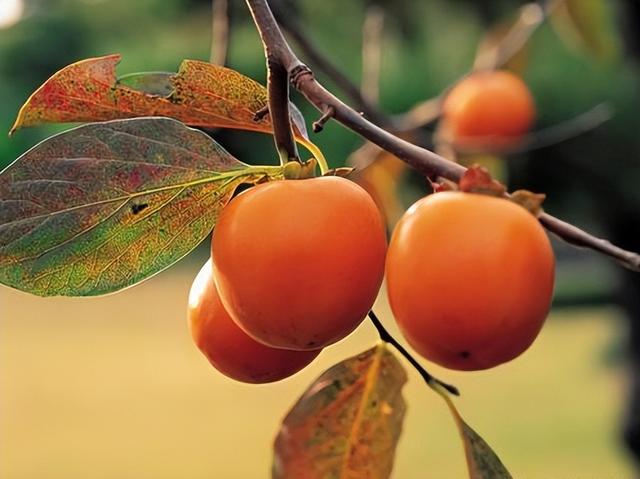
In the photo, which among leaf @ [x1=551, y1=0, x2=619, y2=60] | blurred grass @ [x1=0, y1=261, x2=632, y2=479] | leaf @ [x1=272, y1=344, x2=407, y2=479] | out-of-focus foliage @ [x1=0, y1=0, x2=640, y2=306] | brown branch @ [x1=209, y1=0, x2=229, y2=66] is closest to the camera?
leaf @ [x1=272, y1=344, x2=407, y2=479]

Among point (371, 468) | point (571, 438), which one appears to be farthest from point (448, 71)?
point (371, 468)

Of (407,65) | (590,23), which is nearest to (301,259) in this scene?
(590,23)

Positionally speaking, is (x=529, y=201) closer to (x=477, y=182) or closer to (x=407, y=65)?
(x=477, y=182)

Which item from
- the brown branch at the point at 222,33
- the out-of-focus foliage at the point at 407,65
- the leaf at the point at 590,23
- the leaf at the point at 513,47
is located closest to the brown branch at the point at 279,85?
the brown branch at the point at 222,33

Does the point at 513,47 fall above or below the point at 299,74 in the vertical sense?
below

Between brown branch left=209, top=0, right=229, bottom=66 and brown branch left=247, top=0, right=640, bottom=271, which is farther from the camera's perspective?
brown branch left=209, top=0, right=229, bottom=66

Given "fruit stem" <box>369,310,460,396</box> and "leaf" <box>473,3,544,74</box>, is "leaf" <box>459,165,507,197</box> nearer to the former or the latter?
"fruit stem" <box>369,310,460,396</box>

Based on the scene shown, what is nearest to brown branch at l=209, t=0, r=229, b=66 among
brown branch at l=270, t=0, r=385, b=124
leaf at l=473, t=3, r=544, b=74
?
brown branch at l=270, t=0, r=385, b=124
